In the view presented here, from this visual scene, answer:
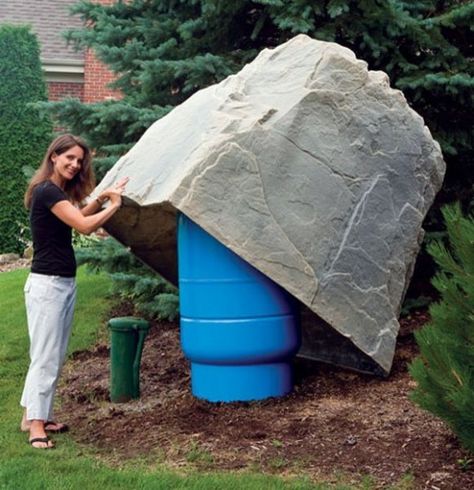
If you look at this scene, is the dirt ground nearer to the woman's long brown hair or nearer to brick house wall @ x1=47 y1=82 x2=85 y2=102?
the woman's long brown hair

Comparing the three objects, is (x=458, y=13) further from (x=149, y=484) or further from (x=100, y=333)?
(x=149, y=484)

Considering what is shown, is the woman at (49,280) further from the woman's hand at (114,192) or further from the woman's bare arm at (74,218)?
the woman's hand at (114,192)

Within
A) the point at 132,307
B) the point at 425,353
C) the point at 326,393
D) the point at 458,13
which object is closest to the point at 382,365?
the point at 326,393

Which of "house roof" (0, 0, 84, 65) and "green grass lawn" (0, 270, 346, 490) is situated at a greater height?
"house roof" (0, 0, 84, 65)

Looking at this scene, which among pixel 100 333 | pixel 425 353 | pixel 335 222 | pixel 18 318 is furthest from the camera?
pixel 18 318

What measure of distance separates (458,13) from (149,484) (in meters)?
4.89

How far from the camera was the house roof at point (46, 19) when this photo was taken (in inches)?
651

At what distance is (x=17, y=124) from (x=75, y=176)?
924 cm

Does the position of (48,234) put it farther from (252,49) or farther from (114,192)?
(252,49)

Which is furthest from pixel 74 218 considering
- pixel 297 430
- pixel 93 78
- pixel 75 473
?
pixel 93 78

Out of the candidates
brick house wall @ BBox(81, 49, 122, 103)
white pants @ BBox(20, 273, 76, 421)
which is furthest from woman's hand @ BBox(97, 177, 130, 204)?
brick house wall @ BBox(81, 49, 122, 103)

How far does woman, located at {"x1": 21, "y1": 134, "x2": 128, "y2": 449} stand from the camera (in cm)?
486

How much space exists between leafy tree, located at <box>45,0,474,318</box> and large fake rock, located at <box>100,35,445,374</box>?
1399 millimetres

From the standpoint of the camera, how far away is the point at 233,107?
5398mm
